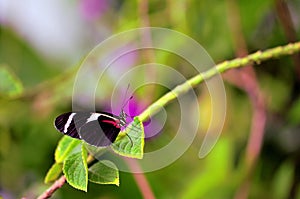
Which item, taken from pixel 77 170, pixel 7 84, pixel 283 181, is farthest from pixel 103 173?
pixel 283 181

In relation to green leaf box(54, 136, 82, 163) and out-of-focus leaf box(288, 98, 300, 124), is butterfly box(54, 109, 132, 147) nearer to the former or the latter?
green leaf box(54, 136, 82, 163)

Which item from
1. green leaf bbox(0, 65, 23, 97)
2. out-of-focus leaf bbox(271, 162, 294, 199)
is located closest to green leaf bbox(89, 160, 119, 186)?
green leaf bbox(0, 65, 23, 97)

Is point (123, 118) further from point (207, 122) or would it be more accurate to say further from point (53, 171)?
point (207, 122)

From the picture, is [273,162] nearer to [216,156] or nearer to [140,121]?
[216,156]

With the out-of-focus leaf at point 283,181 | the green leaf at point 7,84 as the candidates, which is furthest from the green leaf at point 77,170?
the out-of-focus leaf at point 283,181

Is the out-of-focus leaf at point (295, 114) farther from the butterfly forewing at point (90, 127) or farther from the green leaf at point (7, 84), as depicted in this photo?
the butterfly forewing at point (90, 127)

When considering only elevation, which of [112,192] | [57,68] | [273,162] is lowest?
[112,192]

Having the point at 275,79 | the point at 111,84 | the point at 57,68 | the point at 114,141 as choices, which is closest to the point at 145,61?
the point at 111,84

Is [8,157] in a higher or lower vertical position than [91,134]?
higher
